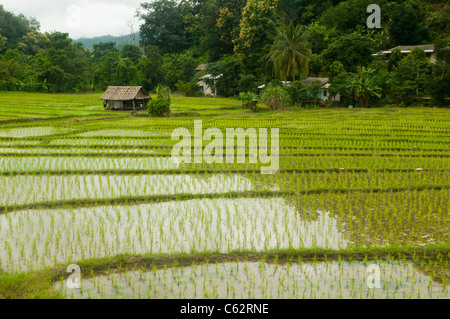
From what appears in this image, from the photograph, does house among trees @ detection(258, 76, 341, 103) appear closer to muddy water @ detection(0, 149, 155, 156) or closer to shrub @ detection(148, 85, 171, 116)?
shrub @ detection(148, 85, 171, 116)

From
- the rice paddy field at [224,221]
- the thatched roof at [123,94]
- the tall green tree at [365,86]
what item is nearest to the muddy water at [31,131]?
the rice paddy field at [224,221]

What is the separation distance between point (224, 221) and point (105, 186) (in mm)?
2749

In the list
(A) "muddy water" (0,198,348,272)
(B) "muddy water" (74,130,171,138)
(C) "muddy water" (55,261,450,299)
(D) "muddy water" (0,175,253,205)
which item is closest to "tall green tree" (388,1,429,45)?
(B) "muddy water" (74,130,171,138)

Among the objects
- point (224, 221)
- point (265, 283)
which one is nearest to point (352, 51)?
point (224, 221)

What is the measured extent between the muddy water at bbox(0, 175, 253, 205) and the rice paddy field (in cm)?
3

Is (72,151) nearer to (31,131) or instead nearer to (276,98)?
(31,131)

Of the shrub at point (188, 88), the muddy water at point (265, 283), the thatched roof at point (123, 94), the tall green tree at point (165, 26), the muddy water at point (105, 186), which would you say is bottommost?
the muddy water at point (265, 283)

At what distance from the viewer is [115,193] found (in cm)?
684

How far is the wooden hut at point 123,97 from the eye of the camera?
21.1m

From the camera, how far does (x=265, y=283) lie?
12.7 feet

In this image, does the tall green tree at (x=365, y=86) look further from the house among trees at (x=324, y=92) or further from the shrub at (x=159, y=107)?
the shrub at (x=159, y=107)

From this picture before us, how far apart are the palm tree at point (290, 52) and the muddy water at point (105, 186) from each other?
17490mm
